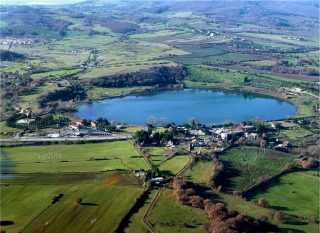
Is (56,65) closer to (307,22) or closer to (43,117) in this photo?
(43,117)

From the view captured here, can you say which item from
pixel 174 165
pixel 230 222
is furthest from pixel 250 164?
pixel 230 222

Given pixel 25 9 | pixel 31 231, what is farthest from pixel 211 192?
pixel 25 9

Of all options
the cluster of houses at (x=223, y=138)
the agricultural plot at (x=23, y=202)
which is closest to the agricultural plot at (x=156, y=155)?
the cluster of houses at (x=223, y=138)

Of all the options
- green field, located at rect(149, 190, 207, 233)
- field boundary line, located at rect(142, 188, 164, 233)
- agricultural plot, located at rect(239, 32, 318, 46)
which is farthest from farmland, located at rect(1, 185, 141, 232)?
agricultural plot, located at rect(239, 32, 318, 46)

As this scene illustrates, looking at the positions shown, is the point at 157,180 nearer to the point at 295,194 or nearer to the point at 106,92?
the point at 295,194

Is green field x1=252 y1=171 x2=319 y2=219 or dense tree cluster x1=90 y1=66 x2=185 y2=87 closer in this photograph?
green field x1=252 y1=171 x2=319 y2=219

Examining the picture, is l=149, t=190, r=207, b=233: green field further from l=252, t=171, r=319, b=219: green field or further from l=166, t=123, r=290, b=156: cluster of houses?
l=166, t=123, r=290, b=156: cluster of houses
